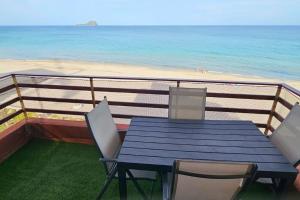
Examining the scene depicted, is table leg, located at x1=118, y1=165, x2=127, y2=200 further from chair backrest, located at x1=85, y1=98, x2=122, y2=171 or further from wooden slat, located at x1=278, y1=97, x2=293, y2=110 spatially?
wooden slat, located at x1=278, y1=97, x2=293, y2=110

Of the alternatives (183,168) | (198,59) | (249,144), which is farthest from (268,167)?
(198,59)

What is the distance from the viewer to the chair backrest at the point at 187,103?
2.32 m

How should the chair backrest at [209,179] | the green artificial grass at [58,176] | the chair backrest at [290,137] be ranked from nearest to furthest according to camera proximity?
the chair backrest at [209,179] < the chair backrest at [290,137] < the green artificial grass at [58,176]

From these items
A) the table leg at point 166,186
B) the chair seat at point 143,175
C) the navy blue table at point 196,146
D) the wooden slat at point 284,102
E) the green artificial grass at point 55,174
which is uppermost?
the wooden slat at point 284,102

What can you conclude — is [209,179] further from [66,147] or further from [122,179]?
[66,147]

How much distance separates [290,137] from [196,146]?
83 cm

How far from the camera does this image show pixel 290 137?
181 cm

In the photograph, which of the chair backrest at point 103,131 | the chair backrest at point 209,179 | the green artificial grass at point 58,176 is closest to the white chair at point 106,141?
the chair backrest at point 103,131

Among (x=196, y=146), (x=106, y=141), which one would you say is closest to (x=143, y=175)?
(x=106, y=141)

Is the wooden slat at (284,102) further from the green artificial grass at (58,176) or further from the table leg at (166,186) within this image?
the table leg at (166,186)

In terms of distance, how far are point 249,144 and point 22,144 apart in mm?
3107

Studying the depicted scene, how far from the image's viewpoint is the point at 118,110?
689cm
